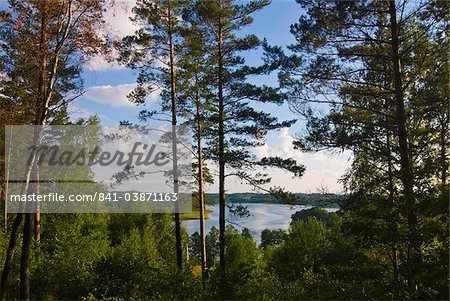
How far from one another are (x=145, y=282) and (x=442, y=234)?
7.26 meters

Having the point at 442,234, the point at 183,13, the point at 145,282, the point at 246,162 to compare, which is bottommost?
the point at 145,282

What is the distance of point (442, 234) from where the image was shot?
5988 millimetres

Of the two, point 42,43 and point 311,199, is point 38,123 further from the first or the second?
point 311,199

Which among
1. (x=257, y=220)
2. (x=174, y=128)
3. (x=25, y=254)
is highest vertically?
(x=174, y=128)

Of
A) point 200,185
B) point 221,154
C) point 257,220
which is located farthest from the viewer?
point 257,220

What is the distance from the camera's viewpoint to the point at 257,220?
59.2 m

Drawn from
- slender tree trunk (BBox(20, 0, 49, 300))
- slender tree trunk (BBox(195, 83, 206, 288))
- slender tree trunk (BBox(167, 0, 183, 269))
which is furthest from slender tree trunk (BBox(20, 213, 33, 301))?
slender tree trunk (BBox(195, 83, 206, 288))

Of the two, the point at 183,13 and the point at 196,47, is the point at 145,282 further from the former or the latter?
the point at 183,13

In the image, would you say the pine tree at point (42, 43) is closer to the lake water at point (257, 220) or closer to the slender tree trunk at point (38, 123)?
the slender tree trunk at point (38, 123)

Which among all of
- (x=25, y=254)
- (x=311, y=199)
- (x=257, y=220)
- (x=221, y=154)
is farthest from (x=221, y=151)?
(x=257, y=220)

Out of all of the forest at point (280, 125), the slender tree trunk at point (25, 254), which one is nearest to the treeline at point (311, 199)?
the forest at point (280, 125)

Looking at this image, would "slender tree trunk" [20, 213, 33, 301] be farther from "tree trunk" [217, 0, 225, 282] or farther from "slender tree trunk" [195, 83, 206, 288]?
"slender tree trunk" [195, 83, 206, 288]

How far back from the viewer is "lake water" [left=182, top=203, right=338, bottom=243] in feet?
41.3

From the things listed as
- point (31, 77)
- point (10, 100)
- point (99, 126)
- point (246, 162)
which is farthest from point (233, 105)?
point (99, 126)
